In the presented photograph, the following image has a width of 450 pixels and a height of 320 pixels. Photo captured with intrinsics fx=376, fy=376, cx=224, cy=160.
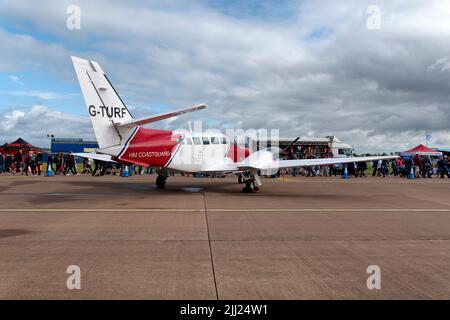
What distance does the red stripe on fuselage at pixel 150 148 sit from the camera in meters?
14.1

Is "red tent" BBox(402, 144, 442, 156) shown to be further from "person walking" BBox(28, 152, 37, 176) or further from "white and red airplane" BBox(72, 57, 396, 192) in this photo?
"person walking" BBox(28, 152, 37, 176)

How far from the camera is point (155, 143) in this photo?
1468cm

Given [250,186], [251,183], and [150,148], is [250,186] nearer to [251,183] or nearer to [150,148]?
[251,183]

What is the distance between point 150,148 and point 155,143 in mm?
343

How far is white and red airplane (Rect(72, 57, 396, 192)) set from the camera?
43.8ft

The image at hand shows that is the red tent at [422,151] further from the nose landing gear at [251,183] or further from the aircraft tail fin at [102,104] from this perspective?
the aircraft tail fin at [102,104]

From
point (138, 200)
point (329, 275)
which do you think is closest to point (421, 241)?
point (329, 275)

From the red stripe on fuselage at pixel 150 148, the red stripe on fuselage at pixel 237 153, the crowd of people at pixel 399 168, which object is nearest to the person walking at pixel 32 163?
the red stripe on fuselage at pixel 150 148

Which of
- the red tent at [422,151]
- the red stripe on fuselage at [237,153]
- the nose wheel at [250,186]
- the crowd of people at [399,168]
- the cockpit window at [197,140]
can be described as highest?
the red tent at [422,151]

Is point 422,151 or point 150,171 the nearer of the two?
point 150,171

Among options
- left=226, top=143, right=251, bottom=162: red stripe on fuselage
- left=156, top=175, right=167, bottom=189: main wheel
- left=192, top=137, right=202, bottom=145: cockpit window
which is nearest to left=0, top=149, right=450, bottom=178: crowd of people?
left=156, top=175, right=167, bottom=189: main wheel

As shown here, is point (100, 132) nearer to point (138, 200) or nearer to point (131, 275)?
point (138, 200)

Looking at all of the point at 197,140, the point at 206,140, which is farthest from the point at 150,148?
the point at 206,140

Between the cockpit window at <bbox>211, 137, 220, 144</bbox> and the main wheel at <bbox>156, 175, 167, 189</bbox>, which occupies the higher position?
the cockpit window at <bbox>211, 137, 220, 144</bbox>
